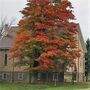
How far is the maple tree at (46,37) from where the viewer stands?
57688mm

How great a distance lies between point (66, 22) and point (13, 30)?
21513mm

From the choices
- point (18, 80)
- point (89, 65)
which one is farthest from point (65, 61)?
point (89, 65)

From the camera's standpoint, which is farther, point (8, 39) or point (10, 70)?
point (8, 39)

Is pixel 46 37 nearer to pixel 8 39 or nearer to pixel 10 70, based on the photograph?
pixel 10 70

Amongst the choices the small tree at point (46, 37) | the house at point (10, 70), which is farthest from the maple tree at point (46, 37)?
the house at point (10, 70)

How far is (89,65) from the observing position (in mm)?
95250

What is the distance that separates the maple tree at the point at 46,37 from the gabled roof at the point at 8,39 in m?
14.8

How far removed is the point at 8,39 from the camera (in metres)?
78.1

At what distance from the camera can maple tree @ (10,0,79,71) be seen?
57.7 m

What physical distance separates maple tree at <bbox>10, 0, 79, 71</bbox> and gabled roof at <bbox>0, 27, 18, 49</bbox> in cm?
1480

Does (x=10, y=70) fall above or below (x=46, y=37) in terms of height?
below

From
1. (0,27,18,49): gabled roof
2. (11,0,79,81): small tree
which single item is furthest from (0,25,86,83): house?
(11,0,79,81): small tree

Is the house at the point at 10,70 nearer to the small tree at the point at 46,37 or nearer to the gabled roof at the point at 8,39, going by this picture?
the gabled roof at the point at 8,39

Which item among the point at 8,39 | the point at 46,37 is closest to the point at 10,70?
the point at 8,39
